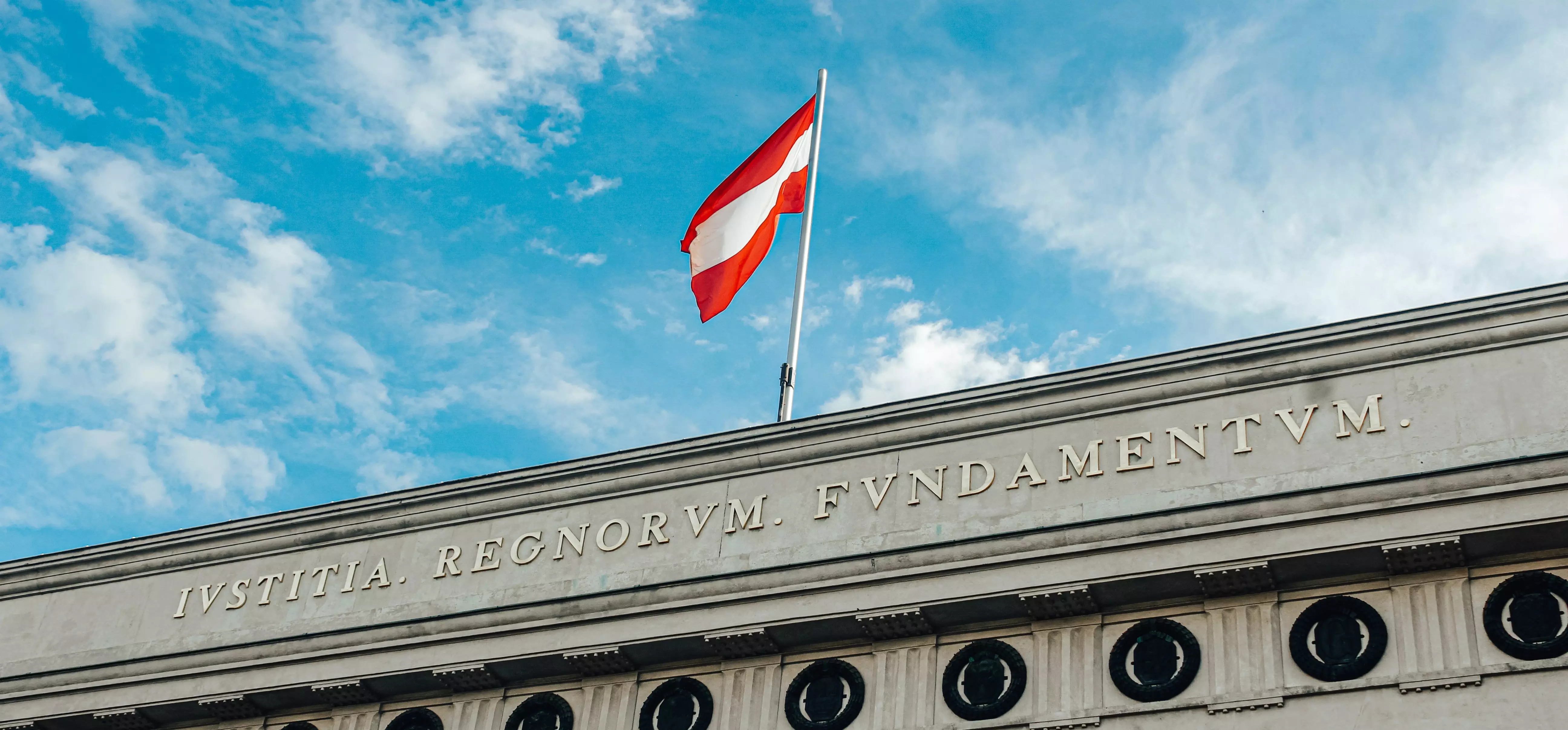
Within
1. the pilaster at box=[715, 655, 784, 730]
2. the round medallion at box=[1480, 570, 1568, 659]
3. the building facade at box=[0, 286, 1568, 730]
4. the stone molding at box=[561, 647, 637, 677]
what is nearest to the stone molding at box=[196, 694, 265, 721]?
the building facade at box=[0, 286, 1568, 730]

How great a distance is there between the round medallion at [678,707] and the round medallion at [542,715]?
1.15 metres

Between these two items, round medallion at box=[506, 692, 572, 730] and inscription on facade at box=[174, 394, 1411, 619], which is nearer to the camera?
inscription on facade at box=[174, 394, 1411, 619]

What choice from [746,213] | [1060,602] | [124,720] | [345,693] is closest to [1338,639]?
[1060,602]

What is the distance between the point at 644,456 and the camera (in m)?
27.5

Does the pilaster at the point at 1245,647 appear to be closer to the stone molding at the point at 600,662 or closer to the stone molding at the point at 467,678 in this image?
the stone molding at the point at 600,662

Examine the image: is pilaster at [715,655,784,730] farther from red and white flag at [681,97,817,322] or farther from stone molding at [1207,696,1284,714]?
red and white flag at [681,97,817,322]

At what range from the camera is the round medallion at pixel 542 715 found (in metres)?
25.5

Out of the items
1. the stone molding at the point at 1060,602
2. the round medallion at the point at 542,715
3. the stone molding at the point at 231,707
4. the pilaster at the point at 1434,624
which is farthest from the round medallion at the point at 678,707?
the pilaster at the point at 1434,624

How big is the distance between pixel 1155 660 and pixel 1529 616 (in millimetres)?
4128

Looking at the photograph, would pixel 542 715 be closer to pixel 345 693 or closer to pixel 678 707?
pixel 678 707

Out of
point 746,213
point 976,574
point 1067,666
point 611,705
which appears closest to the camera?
→ point 1067,666

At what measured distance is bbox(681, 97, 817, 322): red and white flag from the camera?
32.6 m

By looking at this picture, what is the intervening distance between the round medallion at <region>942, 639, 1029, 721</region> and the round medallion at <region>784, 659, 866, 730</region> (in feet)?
3.91

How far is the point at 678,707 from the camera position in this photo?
24.9 metres
